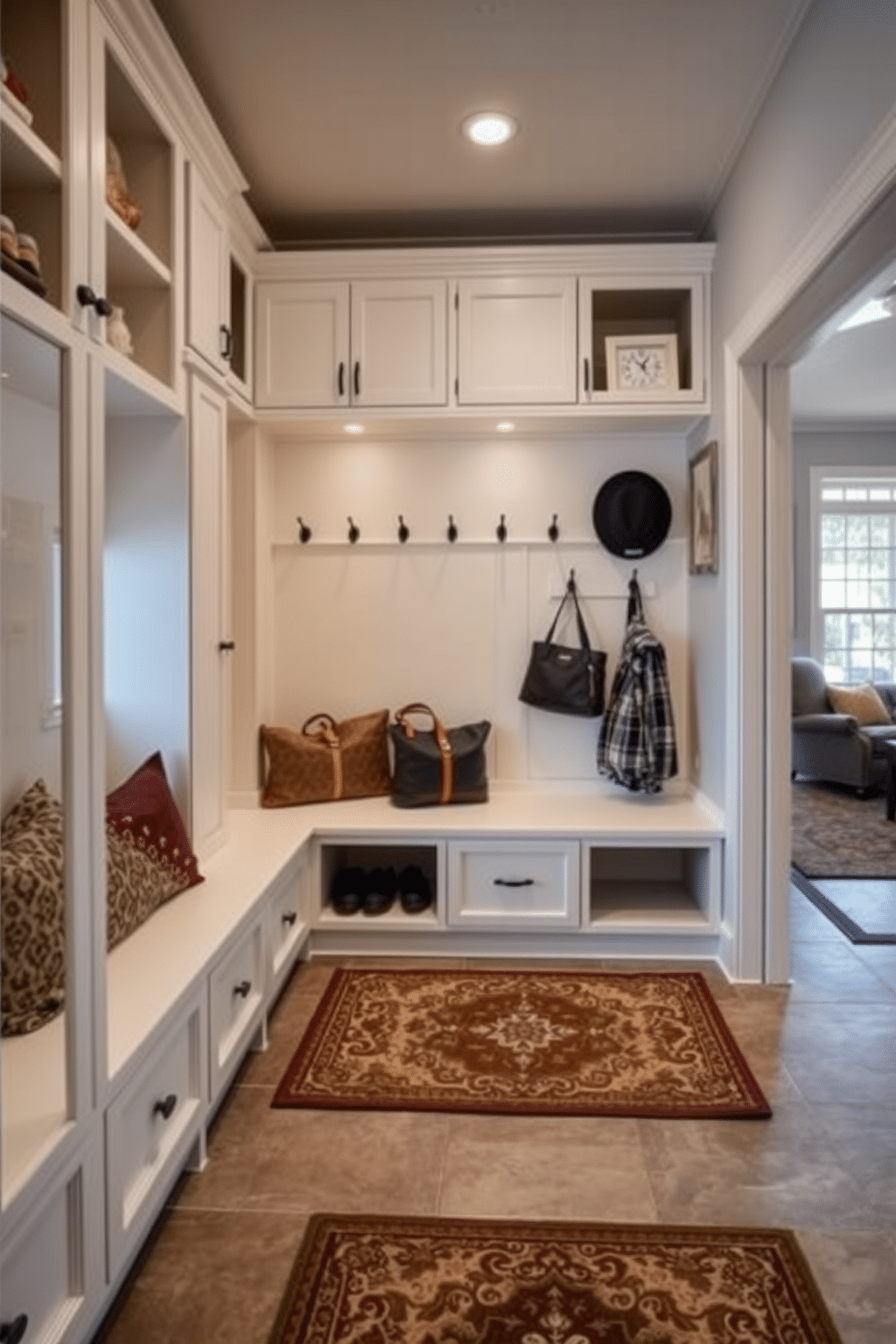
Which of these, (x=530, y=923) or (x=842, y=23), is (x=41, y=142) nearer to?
(x=842, y=23)

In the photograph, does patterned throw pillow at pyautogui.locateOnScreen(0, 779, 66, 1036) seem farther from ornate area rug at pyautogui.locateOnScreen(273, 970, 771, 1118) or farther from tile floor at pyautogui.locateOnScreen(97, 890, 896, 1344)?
ornate area rug at pyautogui.locateOnScreen(273, 970, 771, 1118)

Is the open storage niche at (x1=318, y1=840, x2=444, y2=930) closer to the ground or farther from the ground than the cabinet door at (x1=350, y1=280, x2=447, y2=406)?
closer to the ground

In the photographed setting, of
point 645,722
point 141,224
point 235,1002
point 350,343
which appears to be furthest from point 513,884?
point 141,224

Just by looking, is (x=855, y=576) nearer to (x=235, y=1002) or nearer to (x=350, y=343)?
(x=350, y=343)

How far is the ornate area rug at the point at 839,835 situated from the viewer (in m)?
4.13

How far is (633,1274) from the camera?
157cm

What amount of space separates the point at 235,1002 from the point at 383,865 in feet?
4.40

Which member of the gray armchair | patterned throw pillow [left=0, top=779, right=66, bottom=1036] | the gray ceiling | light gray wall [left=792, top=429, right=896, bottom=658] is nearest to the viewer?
patterned throw pillow [left=0, top=779, right=66, bottom=1036]

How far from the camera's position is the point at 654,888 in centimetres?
341

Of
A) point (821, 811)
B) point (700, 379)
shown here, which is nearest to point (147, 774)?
point (700, 379)

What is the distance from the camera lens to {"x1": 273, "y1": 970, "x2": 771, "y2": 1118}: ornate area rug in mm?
2148

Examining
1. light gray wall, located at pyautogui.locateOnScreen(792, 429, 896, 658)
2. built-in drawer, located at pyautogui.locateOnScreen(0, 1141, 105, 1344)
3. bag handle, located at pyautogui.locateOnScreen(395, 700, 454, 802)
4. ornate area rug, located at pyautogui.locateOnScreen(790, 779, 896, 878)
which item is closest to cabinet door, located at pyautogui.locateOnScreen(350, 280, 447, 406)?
bag handle, located at pyautogui.locateOnScreen(395, 700, 454, 802)

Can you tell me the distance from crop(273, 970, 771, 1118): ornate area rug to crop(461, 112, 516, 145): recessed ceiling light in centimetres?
268

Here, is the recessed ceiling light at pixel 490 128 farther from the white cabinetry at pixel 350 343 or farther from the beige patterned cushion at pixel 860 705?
the beige patterned cushion at pixel 860 705
